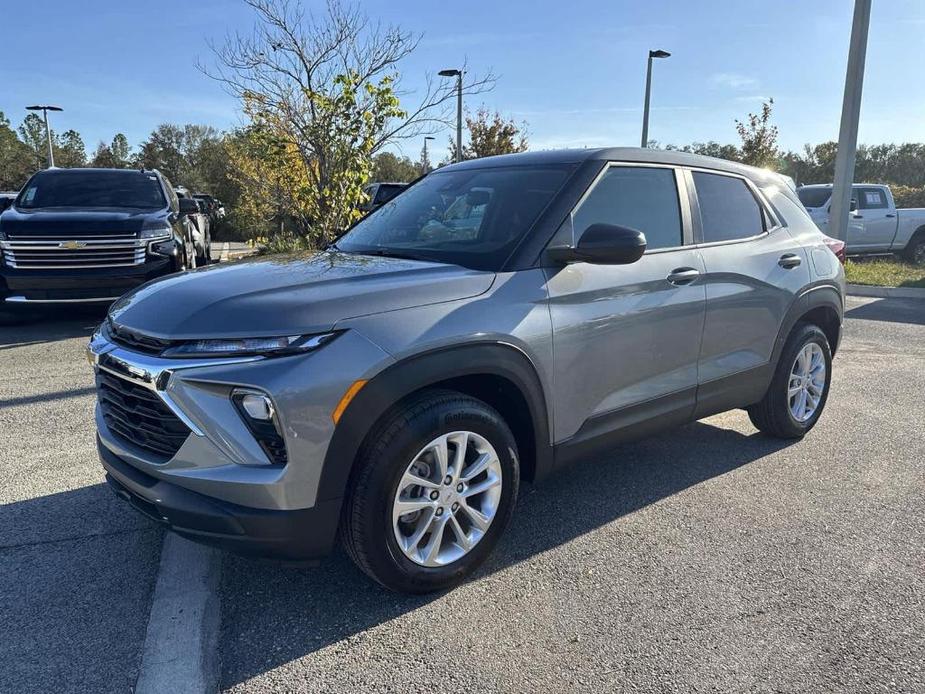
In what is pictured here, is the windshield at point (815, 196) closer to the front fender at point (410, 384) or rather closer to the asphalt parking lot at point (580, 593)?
the asphalt parking lot at point (580, 593)

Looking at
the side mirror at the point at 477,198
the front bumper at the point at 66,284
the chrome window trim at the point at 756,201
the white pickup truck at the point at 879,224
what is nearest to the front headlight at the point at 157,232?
the front bumper at the point at 66,284

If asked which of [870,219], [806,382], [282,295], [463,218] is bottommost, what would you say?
[806,382]

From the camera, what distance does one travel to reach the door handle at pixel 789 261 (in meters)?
4.19

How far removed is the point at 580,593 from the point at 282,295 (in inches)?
65.7

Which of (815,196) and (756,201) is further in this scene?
(815,196)

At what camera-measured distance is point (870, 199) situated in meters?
15.9

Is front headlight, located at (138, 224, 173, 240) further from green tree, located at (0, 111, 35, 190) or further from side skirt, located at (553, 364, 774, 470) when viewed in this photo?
green tree, located at (0, 111, 35, 190)

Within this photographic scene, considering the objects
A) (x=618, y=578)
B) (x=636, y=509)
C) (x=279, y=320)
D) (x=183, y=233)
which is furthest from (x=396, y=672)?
(x=183, y=233)

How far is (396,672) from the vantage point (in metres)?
2.32

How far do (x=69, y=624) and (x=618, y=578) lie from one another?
7.03 ft

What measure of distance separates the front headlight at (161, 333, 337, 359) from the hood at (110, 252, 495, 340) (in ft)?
0.07

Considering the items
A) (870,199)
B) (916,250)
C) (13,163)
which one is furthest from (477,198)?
(13,163)

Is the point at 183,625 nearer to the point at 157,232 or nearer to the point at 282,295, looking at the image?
the point at 282,295

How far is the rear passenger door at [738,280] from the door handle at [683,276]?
117 mm
